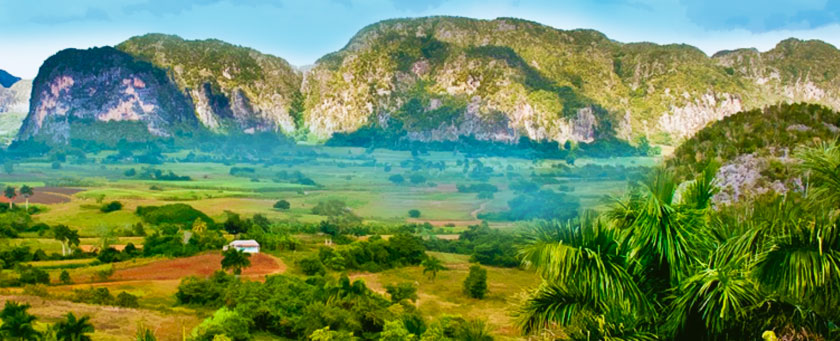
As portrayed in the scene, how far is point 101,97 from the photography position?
140m

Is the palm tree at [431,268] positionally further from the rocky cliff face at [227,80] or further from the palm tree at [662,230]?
the rocky cliff face at [227,80]

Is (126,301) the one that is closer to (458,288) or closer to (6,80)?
(458,288)

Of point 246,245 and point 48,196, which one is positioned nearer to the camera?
point 246,245

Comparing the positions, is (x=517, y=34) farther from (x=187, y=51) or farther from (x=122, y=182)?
(x=122, y=182)

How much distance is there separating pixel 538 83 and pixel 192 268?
114 metres

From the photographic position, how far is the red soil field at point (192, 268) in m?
36.2

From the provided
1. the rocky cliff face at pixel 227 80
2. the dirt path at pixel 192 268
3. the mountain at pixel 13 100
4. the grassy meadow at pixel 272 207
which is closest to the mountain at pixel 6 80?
the mountain at pixel 13 100

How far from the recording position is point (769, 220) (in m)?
5.24

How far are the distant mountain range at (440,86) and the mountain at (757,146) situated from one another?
335 feet

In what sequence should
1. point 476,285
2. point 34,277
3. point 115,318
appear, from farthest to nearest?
1. point 34,277
2. point 476,285
3. point 115,318

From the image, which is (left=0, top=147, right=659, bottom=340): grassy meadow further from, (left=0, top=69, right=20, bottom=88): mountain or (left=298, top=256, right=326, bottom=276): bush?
(left=0, top=69, right=20, bottom=88): mountain

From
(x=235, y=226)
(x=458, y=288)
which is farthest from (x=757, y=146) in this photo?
(x=235, y=226)

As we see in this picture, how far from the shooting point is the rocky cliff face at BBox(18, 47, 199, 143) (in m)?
136

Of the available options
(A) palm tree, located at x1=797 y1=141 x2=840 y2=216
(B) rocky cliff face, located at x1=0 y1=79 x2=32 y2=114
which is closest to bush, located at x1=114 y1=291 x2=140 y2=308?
(A) palm tree, located at x1=797 y1=141 x2=840 y2=216
